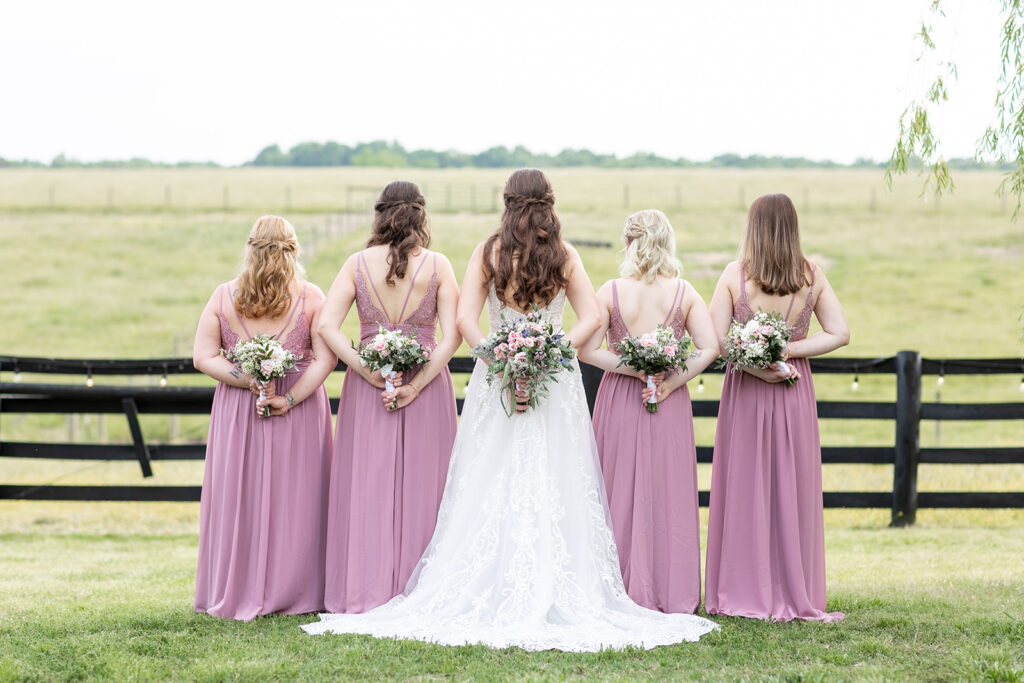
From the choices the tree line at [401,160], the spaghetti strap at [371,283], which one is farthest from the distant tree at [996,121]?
the tree line at [401,160]

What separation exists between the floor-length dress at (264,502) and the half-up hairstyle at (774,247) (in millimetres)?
2921

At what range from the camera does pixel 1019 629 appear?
5.58m

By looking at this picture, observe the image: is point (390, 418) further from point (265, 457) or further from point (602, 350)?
point (602, 350)

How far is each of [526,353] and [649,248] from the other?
3.78 feet

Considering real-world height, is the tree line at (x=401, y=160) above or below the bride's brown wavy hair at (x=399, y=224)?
above

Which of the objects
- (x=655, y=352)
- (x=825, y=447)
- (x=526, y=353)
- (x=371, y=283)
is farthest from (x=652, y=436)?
(x=825, y=447)

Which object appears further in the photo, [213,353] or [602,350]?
[213,353]

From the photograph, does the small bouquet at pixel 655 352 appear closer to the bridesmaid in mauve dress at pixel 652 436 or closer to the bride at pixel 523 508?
the bridesmaid in mauve dress at pixel 652 436

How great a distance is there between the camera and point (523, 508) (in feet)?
19.1

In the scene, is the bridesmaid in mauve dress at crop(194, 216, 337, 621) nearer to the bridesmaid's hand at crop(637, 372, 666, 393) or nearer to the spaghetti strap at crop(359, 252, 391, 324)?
the spaghetti strap at crop(359, 252, 391, 324)

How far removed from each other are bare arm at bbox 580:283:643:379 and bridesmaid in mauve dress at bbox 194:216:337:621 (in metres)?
1.68

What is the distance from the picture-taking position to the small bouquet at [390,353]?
19.4 feet

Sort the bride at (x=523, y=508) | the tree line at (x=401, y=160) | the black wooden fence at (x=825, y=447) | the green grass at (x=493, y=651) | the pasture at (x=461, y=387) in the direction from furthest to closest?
the tree line at (x=401, y=160) → the black wooden fence at (x=825, y=447) → the bride at (x=523, y=508) → the pasture at (x=461, y=387) → the green grass at (x=493, y=651)

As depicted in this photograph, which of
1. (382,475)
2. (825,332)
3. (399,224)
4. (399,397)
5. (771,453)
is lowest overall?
(382,475)
